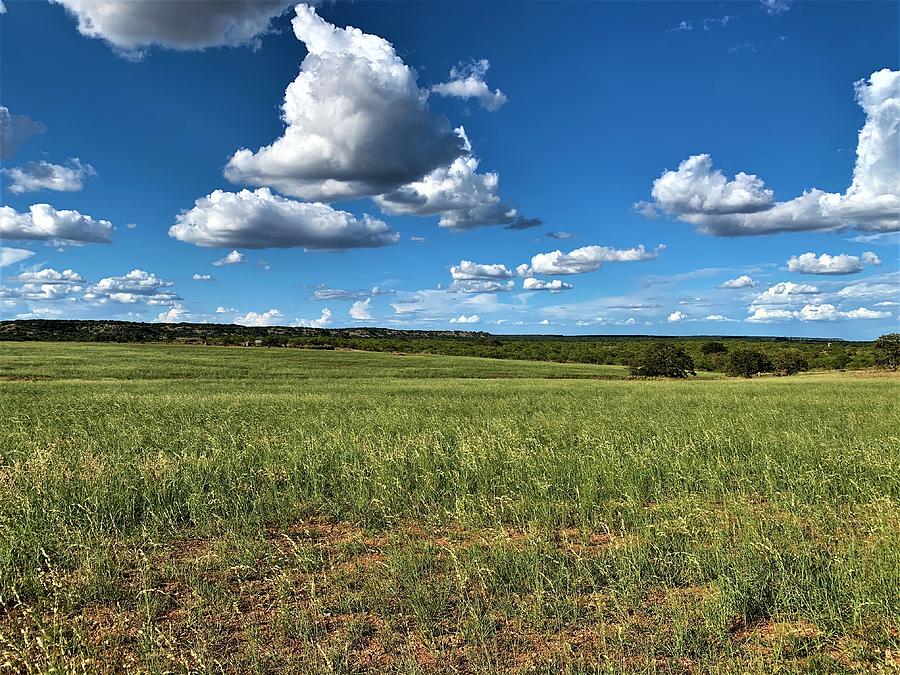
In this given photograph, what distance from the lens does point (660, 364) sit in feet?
211

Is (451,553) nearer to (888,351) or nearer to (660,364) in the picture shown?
(660,364)

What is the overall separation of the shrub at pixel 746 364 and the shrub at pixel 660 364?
26.2 feet

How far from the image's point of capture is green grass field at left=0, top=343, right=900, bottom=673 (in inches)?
182

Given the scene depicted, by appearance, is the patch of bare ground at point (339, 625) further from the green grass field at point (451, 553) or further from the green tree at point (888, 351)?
the green tree at point (888, 351)

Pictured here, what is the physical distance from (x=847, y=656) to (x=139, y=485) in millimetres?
9665

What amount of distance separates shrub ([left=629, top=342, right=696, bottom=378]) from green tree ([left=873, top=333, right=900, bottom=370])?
971 inches

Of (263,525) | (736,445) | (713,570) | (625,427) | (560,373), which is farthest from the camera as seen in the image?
(560,373)

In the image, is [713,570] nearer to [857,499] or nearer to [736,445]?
[857,499]

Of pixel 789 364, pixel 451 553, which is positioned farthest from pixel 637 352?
pixel 451 553

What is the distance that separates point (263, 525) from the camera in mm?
7672

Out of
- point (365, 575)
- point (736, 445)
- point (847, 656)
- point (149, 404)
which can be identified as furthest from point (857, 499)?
point (149, 404)

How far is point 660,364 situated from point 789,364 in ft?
73.3

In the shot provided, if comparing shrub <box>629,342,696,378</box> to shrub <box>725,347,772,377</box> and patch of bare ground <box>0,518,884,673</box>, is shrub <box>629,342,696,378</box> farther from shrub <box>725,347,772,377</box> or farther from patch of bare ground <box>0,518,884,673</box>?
patch of bare ground <box>0,518,884,673</box>

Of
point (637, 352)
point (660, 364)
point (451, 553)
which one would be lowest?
point (660, 364)
